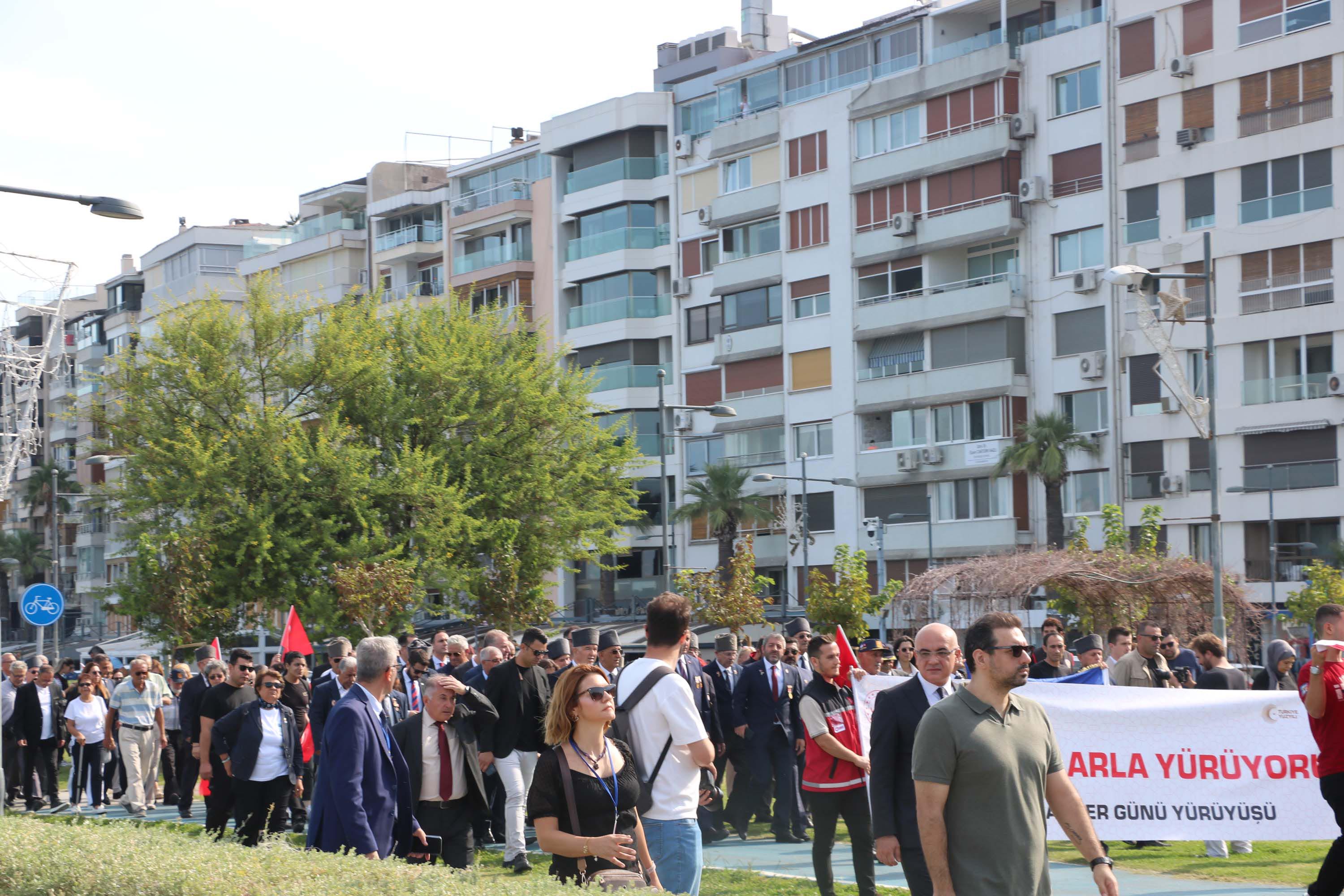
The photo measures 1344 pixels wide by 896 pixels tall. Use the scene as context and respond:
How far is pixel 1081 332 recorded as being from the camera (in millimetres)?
54625

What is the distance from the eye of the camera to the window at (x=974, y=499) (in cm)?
5631

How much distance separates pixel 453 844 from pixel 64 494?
10446 cm

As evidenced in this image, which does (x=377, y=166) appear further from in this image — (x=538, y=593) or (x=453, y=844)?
(x=453, y=844)

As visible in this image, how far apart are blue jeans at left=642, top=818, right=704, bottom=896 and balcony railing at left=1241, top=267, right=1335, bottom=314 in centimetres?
4468

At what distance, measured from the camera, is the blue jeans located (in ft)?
25.6

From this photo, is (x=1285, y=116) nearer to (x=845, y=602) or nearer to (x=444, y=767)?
(x=845, y=602)

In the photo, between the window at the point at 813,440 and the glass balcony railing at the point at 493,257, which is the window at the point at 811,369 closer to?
the window at the point at 813,440

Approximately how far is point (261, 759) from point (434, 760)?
3735mm

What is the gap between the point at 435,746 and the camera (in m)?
10.5

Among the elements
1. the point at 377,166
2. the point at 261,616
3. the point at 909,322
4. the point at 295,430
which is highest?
the point at 377,166

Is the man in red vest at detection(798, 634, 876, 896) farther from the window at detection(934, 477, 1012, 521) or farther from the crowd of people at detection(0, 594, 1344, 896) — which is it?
the window at detection(934, 477, 1012, 521)

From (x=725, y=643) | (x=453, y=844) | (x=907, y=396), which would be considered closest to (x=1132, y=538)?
(x=907, y=396)

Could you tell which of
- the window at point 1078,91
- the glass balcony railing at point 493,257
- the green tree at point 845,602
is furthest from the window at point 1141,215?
the glass balcony railing at point 493,257

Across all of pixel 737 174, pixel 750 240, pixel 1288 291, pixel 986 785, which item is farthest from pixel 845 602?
pixel 986 785
